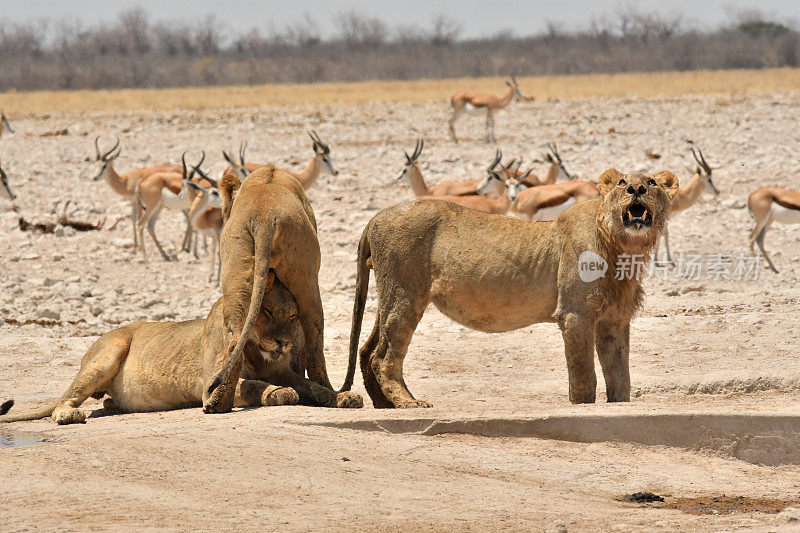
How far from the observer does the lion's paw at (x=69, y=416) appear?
24.8ft

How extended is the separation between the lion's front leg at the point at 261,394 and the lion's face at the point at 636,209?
232 centimetres

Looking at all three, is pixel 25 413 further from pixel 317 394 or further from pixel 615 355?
pixel 615 355

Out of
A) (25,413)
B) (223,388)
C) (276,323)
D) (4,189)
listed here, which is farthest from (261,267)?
(4,189)

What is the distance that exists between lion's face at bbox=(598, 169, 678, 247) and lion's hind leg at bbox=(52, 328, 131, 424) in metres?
3.71

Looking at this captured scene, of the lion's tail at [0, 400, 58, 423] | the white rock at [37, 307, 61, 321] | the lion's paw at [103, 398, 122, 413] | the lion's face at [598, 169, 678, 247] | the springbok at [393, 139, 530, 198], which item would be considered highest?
the lion's face at [598, 169, 678, 247]

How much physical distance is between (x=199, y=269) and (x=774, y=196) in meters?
8.72

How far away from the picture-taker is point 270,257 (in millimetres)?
7227

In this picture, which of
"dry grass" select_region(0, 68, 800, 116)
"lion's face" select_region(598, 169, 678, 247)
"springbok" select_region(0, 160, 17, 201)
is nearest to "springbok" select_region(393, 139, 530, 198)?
"springbok" select_region(0, 160, 17, 201)

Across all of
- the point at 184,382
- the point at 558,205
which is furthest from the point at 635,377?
the point at 558,205

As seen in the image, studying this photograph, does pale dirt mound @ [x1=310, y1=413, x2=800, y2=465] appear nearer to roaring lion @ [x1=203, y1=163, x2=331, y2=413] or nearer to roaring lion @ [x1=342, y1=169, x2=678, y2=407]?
roaring lion @ [x1=342, y1=169, x2=678, y2=407]

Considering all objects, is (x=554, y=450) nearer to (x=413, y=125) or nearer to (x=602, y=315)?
(x=602, y=315)

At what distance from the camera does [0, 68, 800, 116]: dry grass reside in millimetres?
37312

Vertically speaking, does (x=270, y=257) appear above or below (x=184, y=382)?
above

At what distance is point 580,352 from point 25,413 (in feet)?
12.9
